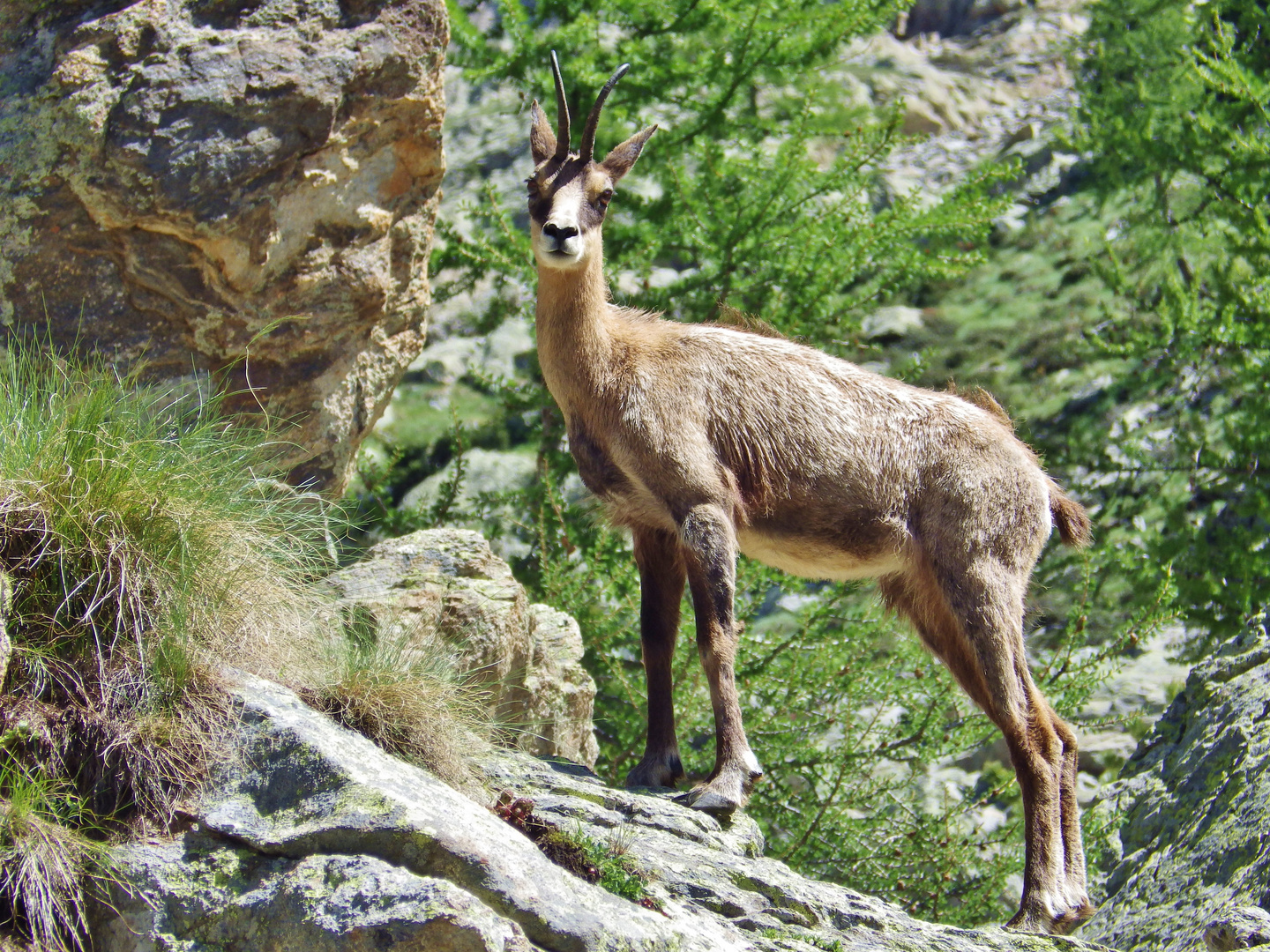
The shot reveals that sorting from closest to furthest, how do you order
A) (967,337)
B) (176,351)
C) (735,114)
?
(176,351), (735,114), (967,337)

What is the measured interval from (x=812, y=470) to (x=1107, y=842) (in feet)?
11.4

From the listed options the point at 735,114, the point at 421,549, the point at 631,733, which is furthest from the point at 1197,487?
the point at 421,549

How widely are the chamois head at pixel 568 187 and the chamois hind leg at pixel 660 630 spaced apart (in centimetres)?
168

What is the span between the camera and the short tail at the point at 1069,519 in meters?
7.05

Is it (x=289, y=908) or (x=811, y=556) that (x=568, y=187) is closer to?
(x=811, y=556)

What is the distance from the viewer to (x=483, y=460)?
21125 millimetres

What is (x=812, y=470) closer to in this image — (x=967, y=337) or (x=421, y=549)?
(x=421, y=549)

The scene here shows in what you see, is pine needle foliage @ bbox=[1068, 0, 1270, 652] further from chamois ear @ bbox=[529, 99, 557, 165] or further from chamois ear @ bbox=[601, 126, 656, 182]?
chamois ear @ bbox=[529, 99, 557, 165]

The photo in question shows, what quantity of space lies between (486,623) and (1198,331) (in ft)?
33.0

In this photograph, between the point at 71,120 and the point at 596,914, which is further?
the point at 71,120

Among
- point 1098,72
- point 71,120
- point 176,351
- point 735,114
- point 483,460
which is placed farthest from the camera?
point 1098,72

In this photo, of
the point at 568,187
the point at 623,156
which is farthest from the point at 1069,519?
the point at 568,187

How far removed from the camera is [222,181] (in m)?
6.31

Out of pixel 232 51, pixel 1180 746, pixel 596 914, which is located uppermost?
pixel 232 51
